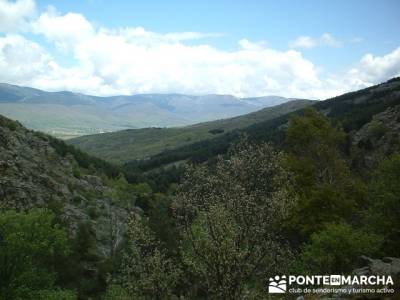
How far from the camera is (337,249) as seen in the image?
38781 millimetres

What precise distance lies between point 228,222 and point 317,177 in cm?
2706

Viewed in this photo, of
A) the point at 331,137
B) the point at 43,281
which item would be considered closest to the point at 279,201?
the point at 331,137

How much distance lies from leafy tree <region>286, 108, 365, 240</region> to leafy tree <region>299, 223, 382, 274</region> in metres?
3.43

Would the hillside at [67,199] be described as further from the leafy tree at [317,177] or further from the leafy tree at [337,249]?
the leafy tree at [337,249]

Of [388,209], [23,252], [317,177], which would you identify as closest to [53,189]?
[23,252]

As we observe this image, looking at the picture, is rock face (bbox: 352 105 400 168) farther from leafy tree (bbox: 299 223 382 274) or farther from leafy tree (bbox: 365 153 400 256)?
leafy tree (bbox: 299 223 382 274)

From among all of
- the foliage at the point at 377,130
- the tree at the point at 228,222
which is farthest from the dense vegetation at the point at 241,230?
the foliage at the point at 377,130

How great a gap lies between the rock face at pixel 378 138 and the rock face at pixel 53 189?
53.6 m

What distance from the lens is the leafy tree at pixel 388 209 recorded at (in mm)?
42156

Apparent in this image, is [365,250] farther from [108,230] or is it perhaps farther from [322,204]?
[108,230]

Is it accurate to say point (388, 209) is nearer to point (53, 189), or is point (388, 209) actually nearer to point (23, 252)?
point (23, 252)

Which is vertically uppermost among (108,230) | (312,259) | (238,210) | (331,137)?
(331,137)

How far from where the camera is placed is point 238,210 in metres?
24.5

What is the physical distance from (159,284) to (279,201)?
11286mm
